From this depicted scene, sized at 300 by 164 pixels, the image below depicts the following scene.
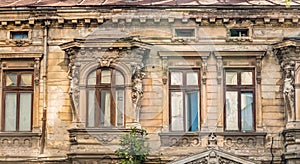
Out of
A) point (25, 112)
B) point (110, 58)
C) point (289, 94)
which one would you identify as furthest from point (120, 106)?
point (289, 94)

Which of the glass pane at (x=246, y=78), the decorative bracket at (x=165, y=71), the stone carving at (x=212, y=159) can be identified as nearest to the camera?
the stone carving at (x=212, y=159)

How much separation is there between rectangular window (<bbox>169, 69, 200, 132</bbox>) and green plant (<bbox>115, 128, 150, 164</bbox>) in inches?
64.2

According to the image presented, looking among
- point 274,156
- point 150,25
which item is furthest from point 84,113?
point 274,156

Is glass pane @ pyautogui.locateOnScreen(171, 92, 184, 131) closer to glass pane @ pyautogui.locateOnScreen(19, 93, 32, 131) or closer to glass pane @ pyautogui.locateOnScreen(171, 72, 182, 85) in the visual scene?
glass pane @ pyautogui.locateOnScreen(171, 72, 182, 85)

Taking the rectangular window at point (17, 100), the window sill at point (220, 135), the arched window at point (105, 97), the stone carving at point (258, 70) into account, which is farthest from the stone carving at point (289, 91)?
the rectangular window at point (17, 100)

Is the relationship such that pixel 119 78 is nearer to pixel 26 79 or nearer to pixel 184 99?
pixel 184 99

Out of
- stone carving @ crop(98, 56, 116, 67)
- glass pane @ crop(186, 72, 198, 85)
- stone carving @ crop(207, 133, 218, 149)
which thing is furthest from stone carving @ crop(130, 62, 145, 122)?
stone carving @ crop(207, 133, 218, 149)

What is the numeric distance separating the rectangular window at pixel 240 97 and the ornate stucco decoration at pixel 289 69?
1.19 metres

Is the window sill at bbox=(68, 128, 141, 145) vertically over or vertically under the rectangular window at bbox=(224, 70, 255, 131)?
under

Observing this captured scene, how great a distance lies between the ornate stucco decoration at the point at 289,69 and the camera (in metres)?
29.2

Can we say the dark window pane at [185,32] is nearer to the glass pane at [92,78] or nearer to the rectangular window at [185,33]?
the rectangular window at [185,33]

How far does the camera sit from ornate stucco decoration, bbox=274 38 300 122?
29.2 m

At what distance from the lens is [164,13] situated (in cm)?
3008

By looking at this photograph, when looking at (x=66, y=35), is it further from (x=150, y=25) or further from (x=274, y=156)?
(x=274, y=156)
